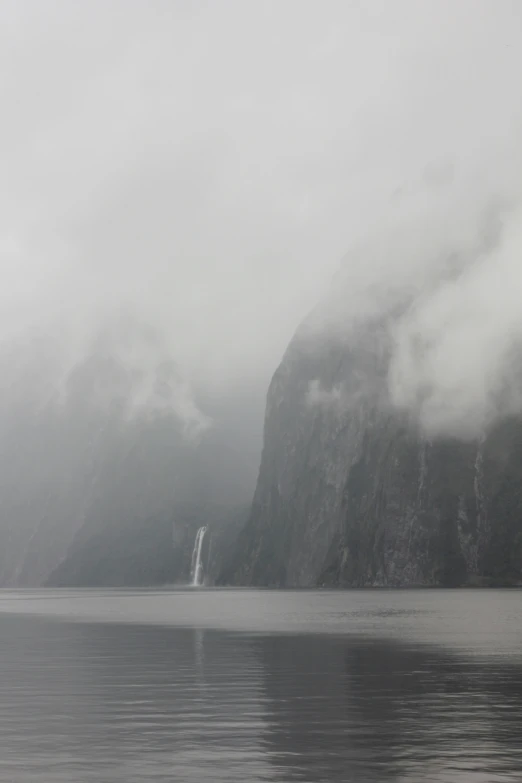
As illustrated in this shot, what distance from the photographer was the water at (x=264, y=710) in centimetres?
2283

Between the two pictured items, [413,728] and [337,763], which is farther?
[413,728]

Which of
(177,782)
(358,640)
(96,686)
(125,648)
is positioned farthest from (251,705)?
(358,640)

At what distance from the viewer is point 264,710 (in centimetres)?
3192

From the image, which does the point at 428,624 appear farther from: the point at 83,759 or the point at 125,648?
the point at 83,759

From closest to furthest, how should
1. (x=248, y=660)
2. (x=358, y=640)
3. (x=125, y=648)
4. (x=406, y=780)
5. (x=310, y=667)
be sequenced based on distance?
(x=406, y=780) → (x=310, y=667) → (x=248, y=660) → (x=125, y=648) → (x=358, y=640)

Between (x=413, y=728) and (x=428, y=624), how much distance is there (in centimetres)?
5649

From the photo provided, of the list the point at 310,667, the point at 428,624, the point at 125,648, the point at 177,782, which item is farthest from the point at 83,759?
the point at 428,624

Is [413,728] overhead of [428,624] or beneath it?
beneath

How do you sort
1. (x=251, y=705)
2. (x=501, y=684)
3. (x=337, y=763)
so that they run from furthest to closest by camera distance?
1. (x=501, y=684)
2. (x=251, y=705)
3. (x=337, y=763)

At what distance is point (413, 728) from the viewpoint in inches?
1096

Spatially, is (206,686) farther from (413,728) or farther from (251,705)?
(413,728)

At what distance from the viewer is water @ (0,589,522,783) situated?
22828 millimetres

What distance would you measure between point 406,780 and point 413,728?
6.85 m

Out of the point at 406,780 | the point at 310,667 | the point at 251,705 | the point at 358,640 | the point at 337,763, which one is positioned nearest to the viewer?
the point at 406,780
